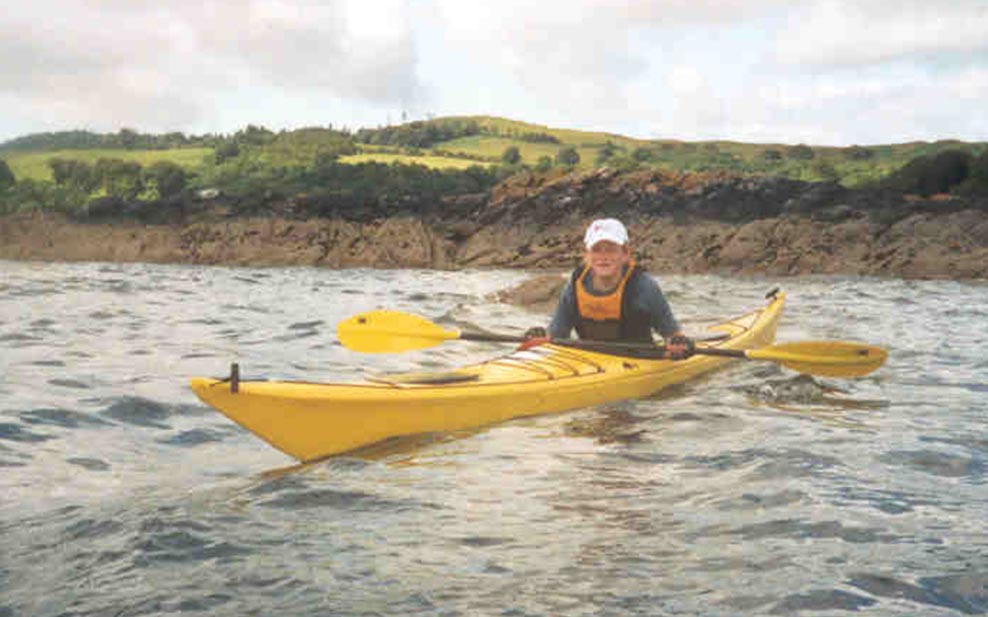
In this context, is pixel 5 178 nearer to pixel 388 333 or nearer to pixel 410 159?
pixel 410 159

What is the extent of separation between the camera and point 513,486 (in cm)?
412

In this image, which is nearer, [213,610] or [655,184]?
[213,610]

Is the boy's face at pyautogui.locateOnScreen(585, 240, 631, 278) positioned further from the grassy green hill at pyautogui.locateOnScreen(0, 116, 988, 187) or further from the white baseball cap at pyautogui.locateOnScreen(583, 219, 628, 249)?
the grassy green hill at pyautogui.locateOnScreen(0, 116, 988, 187)

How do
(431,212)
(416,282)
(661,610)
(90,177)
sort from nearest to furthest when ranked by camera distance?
(661,610) → (416,282) → (431,212) → (90,177)

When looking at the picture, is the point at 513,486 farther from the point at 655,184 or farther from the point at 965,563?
the point at 655,184

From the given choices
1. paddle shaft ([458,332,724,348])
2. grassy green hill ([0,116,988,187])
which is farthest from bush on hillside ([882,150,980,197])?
paddle shaft ([458,332,724,348])

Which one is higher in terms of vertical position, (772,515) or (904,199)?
(904,199)

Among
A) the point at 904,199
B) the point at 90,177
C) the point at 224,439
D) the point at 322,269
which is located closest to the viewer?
the point at 224,439

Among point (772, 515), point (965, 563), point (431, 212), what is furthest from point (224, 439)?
point (431, 212)

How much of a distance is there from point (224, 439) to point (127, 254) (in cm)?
2483

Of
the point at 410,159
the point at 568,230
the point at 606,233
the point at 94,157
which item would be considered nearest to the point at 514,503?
the point at 606,233

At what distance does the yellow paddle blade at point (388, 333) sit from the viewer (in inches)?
255

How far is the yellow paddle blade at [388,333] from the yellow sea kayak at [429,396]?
2.38 ft

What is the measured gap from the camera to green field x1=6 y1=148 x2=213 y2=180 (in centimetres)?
4184
